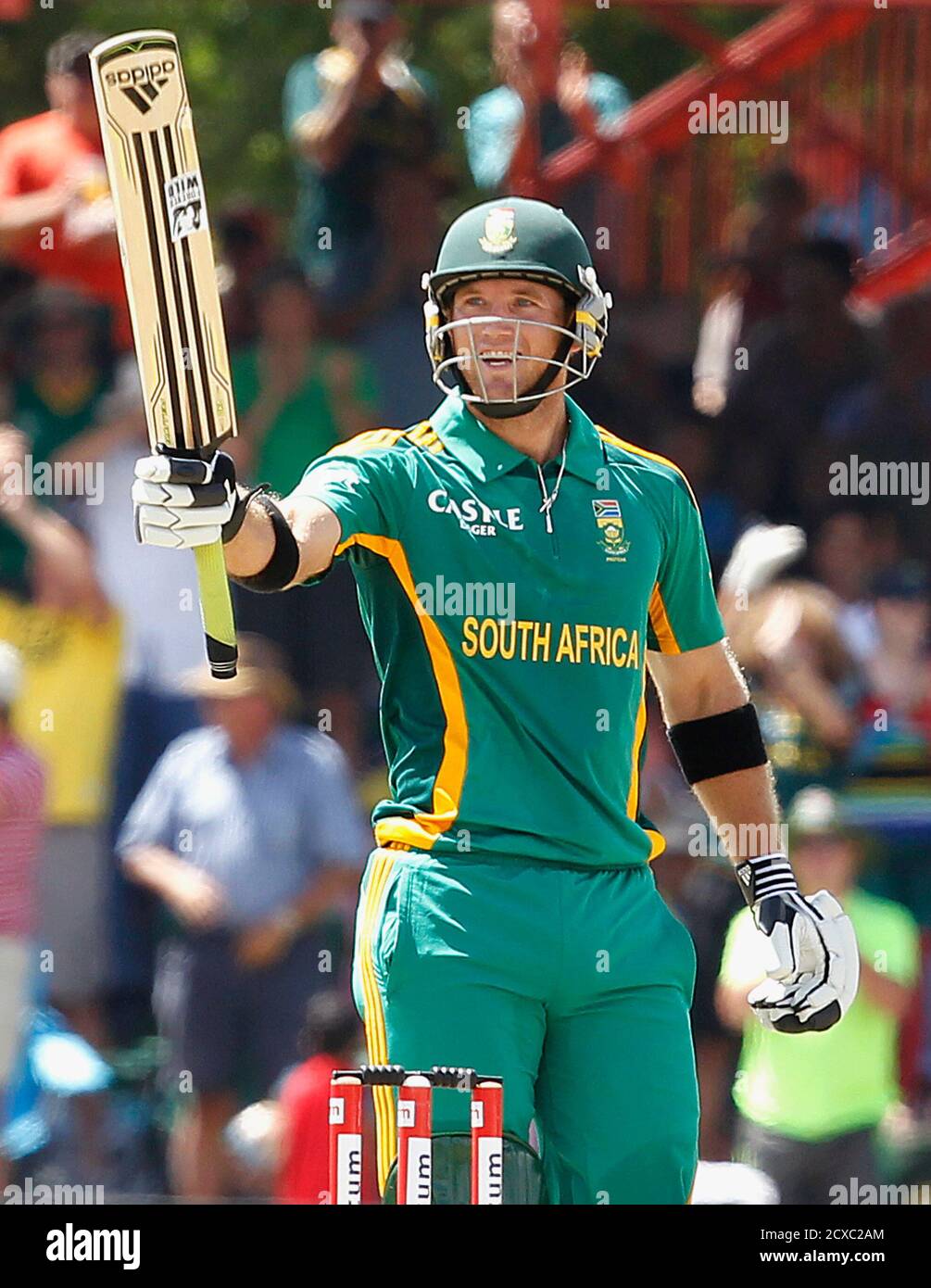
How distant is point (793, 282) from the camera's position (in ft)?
29.3

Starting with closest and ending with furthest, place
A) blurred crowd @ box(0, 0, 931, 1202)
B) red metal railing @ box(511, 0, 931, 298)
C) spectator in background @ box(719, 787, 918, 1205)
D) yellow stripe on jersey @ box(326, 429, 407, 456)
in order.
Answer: yellow stripe on jersey @ box(326, 429, 407, 456)
spectator in background @ box(719, 787, 918, 1205)
blurred crowd @ box(0, 0, 931, 1202)
red metal railing @ box(511, 0, 931, 298)

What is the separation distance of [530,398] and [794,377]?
390 cm

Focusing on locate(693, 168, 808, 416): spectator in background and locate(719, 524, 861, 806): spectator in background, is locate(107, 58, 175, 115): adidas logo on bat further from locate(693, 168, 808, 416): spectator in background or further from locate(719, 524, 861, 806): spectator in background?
locate(693, 168, 808, 416): spectator in background

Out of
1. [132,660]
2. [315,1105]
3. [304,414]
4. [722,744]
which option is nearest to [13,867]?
[132,660]

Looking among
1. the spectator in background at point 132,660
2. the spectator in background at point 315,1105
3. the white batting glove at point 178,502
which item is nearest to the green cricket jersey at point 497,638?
the white batting glove at point 178,502

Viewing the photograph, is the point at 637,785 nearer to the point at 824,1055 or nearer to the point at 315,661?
the point at 824,1055

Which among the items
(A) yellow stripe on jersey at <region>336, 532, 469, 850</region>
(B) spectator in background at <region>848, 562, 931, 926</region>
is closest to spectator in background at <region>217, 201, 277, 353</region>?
(B) spectator in background at <region>848, 562, 931, 926</region>

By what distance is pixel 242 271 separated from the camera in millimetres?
8383

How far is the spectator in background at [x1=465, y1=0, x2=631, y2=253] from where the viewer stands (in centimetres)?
898

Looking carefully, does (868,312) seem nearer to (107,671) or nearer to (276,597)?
(276,597)

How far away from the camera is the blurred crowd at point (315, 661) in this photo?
24.4 feet

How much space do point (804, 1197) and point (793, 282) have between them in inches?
131
